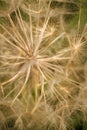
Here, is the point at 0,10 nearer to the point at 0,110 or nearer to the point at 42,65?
the point at 42,65

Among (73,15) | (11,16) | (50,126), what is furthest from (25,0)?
(50,126)

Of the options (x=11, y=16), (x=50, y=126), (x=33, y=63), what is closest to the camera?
(x=33, y=63)

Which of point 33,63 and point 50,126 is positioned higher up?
point 33,63

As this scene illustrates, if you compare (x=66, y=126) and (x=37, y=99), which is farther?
(x=66, y=126)

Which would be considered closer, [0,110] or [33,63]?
[33,63]

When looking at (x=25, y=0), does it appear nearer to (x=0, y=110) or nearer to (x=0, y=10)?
(x=0, y=10)

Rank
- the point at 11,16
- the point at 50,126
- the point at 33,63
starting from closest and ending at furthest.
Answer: the point at 33,63
the point at 11,16
the point at 50,126

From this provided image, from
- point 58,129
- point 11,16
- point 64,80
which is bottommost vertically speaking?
point 58,129

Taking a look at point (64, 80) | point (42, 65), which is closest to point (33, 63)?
point (42, 65)

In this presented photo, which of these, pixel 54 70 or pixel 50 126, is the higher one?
pixel 54 70

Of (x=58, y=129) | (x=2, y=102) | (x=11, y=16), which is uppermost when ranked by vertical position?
(x=11, y=16)
